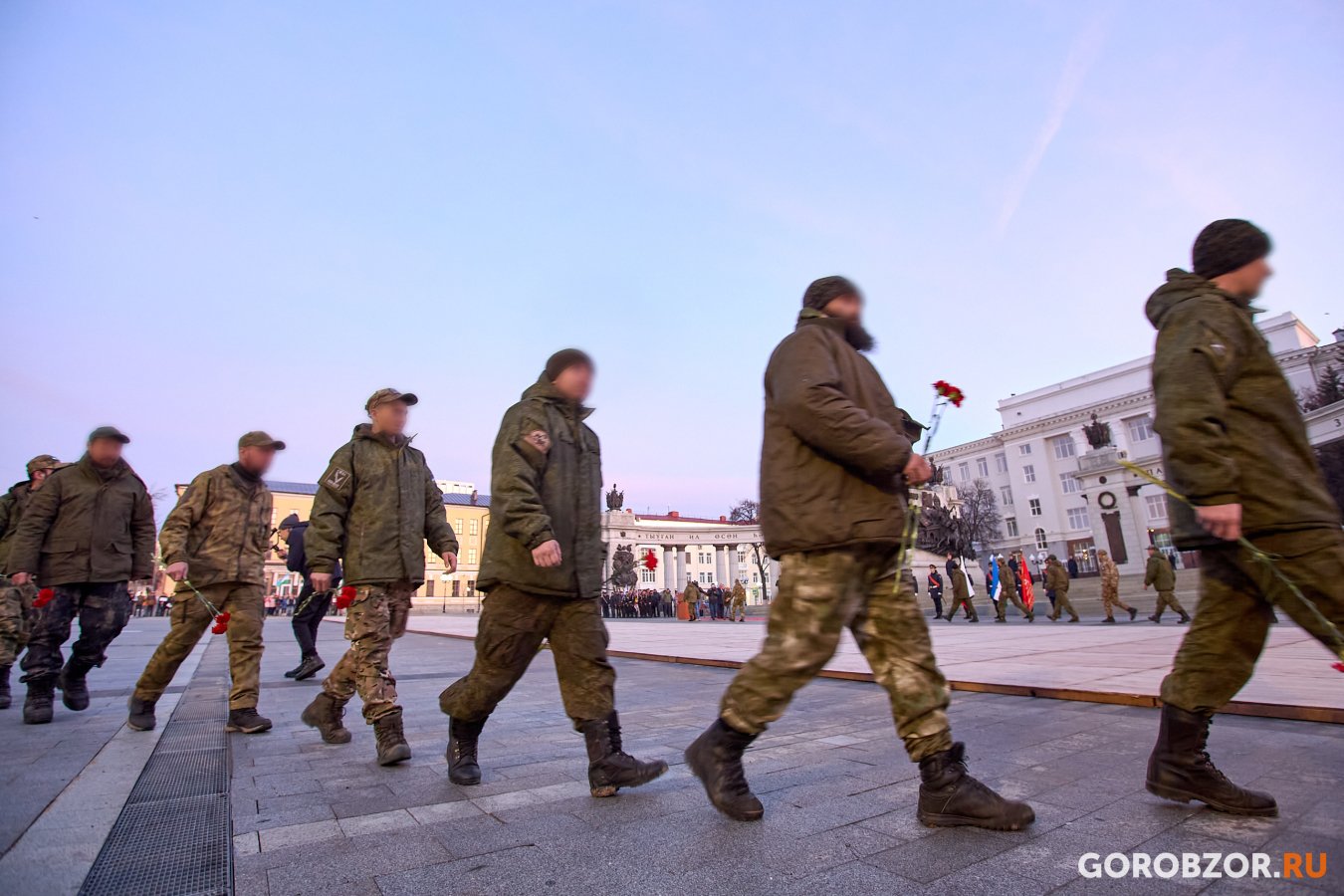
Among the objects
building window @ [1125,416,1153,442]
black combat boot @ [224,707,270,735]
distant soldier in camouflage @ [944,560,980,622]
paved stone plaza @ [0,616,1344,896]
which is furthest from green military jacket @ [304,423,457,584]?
building window @ [1125,416,1153,442]

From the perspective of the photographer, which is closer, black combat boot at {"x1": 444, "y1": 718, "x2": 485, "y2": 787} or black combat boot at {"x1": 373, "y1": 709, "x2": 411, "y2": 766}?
black combat boot at {"x1": 444, "y1": 718, "x2": 485, "y2": 787}

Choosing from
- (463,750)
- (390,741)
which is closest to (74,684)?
(390,741)

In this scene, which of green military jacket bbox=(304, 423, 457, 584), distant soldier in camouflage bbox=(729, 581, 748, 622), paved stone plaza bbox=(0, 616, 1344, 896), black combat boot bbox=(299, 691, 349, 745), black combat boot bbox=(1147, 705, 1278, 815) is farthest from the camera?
distant soldier in camouflage bbox=(729, 581, 748, 622)

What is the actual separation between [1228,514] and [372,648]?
151 inches

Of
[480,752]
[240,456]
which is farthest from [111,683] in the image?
[480,752]

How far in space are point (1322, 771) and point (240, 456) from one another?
640 cm

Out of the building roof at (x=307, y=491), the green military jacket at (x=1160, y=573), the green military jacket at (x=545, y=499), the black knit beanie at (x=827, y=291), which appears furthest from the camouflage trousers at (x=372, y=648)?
the building roof at (x=307, y=491)

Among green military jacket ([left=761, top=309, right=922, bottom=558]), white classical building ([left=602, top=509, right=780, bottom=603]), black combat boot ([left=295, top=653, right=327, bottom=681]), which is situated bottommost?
black combat boot ([left=295, top=653, right=327, bottom=681])

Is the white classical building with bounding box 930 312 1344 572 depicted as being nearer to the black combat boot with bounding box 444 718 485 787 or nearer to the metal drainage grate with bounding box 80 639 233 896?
the black combat boot with bounding box 444 718 485 787

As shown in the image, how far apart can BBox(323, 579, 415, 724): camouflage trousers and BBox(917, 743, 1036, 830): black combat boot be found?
2.61 meters

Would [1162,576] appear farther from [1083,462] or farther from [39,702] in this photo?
[1083,462]

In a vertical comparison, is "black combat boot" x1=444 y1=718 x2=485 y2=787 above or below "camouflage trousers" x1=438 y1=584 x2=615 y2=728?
below

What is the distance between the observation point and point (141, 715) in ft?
14.8

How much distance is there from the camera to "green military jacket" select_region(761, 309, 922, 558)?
7.60 feet
